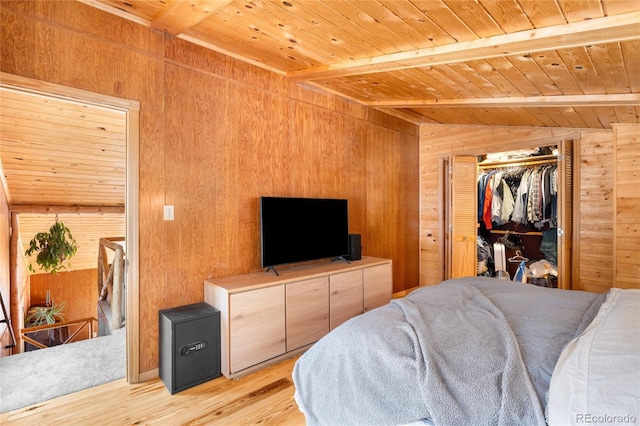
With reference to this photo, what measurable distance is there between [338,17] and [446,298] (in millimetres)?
1791

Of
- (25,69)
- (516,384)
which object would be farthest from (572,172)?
(25,69)

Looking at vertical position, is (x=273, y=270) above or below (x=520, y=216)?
below

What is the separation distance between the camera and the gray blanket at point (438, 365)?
3.66 feet

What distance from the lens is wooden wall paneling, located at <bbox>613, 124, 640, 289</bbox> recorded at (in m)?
3.01

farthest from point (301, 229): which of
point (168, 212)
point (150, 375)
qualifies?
point (150, 375)

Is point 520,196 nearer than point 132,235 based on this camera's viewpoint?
No

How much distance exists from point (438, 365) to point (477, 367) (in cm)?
14

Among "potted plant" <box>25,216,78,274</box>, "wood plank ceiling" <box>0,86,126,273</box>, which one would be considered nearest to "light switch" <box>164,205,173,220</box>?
"wood plank ceiling" <box>0,86,126,273</box>

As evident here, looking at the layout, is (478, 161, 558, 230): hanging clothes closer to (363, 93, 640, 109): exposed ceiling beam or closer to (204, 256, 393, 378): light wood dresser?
(363, 93, 640, 109): exposed ceiling beam

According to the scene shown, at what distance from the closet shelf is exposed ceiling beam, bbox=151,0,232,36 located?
451 cm

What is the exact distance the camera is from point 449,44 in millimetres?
2262

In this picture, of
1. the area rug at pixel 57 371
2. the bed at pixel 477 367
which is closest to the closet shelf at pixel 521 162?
the bed at pixel 477 367

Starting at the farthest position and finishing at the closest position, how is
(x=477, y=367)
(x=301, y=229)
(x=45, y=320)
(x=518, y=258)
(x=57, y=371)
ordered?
(x=45, y=320), (x=518, y=258), (x=301, y=229), (x=57, y=371), (x=477, y=367)

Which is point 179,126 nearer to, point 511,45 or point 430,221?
point 511,45
